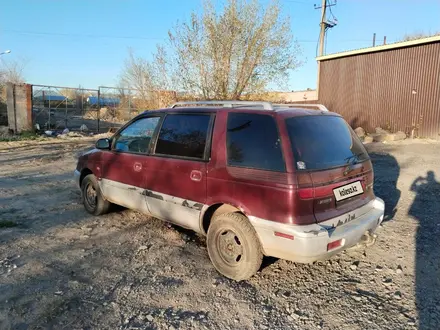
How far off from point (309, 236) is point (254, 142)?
40.2 inches

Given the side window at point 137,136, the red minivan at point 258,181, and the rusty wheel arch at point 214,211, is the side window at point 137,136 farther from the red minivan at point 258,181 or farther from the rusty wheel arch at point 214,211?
the rusty wheel arch at point 214,211

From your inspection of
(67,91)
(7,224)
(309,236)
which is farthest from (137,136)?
(67,91)

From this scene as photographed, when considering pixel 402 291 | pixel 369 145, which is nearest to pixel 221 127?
pixel 402 291

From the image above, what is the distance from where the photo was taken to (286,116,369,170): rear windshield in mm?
Answer: 3078

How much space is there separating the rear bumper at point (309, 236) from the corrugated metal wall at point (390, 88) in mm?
14082

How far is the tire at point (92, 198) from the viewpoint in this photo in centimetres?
521

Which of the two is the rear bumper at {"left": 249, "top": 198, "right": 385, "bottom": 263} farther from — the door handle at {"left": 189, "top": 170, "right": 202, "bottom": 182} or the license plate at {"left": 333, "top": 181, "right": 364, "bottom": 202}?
the door handle at {"left": 189, "top": 170, "right": 202, "bottom": 182}

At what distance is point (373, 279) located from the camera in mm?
3410

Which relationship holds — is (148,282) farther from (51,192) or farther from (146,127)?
(51,192)

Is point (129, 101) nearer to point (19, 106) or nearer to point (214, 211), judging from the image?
point (19, 106)

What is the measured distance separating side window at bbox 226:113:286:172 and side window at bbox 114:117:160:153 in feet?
4.52

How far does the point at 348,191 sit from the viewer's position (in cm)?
336

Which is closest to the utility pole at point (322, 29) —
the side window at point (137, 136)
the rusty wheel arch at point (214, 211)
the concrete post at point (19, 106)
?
the concrete post at point (19, 106)

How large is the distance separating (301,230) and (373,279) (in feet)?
3.84
